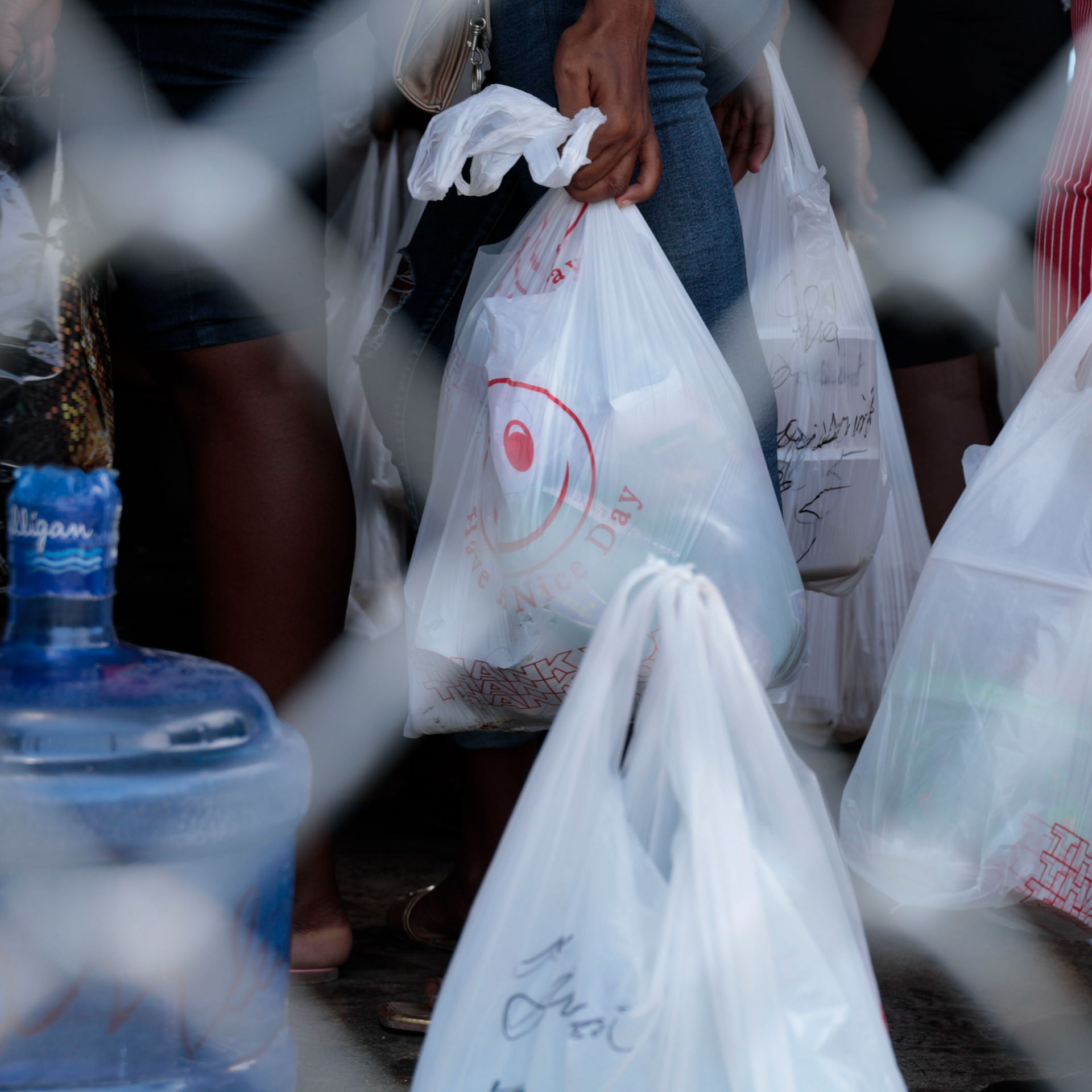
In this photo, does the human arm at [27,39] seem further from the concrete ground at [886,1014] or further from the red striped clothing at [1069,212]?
the red striped clothing at [1069,212]

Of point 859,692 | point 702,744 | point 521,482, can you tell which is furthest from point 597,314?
point 859,692

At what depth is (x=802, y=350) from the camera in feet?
4.53

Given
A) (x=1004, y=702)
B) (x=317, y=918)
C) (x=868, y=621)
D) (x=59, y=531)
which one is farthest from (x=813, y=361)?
(x=59, y=531)

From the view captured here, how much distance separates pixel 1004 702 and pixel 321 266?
2.41 ft

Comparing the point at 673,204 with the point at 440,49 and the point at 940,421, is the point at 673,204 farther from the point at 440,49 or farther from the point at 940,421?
the point at 940,421

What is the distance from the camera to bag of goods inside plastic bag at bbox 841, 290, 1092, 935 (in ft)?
2.97

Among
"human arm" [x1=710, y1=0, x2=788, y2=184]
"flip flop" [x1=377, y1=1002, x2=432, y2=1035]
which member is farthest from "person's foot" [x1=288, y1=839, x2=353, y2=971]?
"human arm" [x1=710, y1=0, x2=788, y2=184]

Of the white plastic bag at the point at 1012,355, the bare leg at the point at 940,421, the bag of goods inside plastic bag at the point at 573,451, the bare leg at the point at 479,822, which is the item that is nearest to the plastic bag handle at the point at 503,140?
the bag of goods inside plastic bag at the point at 573,451

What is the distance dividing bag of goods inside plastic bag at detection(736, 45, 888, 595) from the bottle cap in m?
0.81

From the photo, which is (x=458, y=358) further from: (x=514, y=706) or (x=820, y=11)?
(x=820, y=11)

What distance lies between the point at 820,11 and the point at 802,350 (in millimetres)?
640

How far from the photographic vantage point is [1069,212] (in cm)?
121

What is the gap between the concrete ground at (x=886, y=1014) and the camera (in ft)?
3.27

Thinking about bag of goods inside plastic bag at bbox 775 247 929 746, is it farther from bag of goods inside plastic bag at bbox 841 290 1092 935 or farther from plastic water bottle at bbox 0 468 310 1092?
plastic water bottle at bbox 0 468 310 1092
